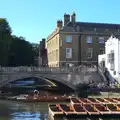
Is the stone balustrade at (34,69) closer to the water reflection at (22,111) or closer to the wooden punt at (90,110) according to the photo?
the water reflection at (22,111)

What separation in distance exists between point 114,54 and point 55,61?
73.7ft

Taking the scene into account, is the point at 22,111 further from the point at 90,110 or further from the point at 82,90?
the point at 82,90

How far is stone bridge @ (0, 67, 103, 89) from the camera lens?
60906 millimetres

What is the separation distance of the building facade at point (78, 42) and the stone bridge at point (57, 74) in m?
12.8

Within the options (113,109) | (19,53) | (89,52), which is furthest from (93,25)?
(113,109)

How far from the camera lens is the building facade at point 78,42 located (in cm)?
7906

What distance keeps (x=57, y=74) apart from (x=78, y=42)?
17.5 metres

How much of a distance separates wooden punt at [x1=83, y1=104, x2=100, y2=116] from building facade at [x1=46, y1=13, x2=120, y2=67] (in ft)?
139

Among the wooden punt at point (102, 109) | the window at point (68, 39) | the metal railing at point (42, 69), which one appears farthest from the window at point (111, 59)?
the wooden punt at point (102, 109)

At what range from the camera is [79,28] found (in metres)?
79.5

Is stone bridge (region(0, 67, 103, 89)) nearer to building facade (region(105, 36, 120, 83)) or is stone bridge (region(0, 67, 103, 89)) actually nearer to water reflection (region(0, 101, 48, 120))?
building facade (region(105, 36, 120, 83))

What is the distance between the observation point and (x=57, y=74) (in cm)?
6388

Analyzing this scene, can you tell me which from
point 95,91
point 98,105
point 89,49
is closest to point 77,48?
point 89,49

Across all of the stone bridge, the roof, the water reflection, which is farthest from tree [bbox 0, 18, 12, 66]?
the water reflection
